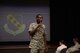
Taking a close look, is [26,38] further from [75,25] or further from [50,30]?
[75,25]

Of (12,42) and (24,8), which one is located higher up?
(24,8)

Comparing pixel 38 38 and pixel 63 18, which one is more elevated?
pixel 38 38

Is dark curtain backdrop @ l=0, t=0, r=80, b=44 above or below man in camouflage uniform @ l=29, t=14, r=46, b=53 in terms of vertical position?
below

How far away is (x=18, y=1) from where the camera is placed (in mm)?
9180

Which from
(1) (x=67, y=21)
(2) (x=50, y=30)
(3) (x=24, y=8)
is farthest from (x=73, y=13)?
(3) (x=24, y=8)

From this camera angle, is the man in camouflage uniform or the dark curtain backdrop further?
the dark curtain backdrop

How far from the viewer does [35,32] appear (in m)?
4.91

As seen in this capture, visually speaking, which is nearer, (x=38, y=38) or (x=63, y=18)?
(x=38, y=38)

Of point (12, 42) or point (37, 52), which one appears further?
point (12, 42)

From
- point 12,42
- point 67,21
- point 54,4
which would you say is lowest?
point 12,42

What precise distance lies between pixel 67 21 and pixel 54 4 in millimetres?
773

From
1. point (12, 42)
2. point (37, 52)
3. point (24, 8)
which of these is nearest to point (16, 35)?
point (12, 42)

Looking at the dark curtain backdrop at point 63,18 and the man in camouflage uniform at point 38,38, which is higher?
the man in camouflage uniform at point 38,38

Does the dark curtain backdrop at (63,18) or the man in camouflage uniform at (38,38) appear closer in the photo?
the man in camouflage uniform at (38,38)
